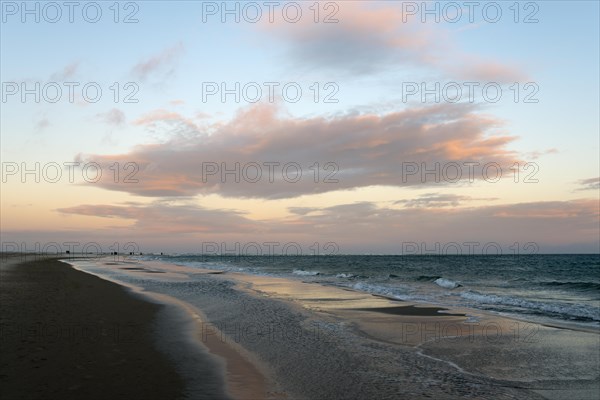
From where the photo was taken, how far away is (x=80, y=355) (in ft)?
35.4

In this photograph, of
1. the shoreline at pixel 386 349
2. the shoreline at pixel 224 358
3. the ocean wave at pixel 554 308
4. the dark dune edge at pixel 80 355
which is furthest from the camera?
the ocean wave at pixel 554 308

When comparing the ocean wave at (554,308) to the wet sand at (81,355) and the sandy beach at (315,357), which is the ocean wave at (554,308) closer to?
the sandy beach at (315,357)

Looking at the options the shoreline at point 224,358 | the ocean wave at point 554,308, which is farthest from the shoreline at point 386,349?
the ocean wave at point 554,308

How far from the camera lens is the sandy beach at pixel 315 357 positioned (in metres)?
9.25

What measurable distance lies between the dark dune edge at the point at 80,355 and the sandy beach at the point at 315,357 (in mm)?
43

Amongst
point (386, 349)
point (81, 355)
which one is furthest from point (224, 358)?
point (386, 349)

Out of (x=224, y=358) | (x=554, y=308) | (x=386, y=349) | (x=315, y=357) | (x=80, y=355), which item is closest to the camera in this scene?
(x=80, y=355)

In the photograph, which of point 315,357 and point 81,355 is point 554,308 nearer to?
point 315,357

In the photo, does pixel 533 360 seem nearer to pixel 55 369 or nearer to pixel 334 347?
pixel 334 347

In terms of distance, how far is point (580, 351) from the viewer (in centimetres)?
1361

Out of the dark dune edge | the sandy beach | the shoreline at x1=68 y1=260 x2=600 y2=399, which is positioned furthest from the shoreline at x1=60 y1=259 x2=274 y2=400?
the dark dune edge

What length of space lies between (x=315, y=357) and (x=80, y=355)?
6.05m

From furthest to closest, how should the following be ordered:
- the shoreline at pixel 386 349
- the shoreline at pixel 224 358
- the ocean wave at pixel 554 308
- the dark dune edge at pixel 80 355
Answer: the ocean wave at pixel 554 308, the shoreline at pixel 386 349, the shoreline at pixel 224 358, the dark dune edge at pixel 80 355

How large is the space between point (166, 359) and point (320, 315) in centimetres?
1040
